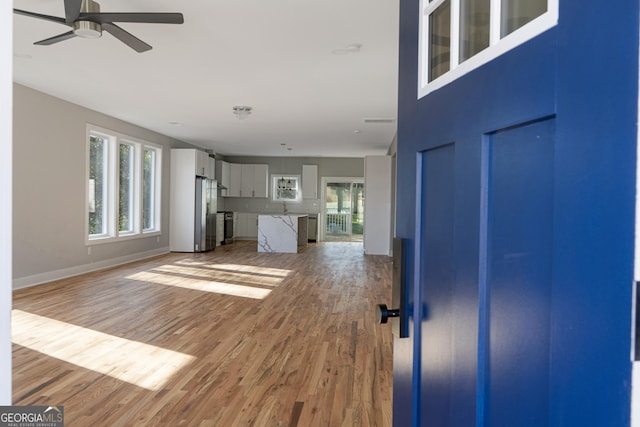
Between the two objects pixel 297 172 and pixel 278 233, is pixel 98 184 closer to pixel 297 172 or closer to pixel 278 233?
pixel 278 233

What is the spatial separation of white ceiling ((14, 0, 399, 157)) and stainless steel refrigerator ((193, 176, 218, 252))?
230 cm

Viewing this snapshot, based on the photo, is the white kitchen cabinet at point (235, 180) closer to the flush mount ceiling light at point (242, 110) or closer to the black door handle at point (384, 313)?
the flush mount ceiling light at point (242, 110)

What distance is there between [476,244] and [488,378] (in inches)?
8.1

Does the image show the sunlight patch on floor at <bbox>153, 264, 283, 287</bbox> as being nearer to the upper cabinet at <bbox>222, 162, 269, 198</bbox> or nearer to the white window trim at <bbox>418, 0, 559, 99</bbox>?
the white window trim at <bbox>418, 0, 559, 99</bbox>

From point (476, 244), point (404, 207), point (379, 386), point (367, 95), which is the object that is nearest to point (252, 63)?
point (367, 95)

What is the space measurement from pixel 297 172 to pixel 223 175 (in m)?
2.29

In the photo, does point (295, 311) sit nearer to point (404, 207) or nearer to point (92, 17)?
point (92, 17)

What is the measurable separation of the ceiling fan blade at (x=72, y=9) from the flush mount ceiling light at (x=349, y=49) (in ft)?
6.96

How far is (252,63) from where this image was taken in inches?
178

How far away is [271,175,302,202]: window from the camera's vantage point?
1362 centimetres

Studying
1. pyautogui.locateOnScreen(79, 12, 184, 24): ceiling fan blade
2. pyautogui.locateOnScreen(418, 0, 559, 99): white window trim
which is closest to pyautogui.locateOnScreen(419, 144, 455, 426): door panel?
pyautogui.locateOnScreen(418, 0, 559, 99): white window trim

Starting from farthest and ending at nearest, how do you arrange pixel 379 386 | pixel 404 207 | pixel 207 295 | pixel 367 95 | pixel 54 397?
pixel 367 95
pixel 207 295
pixel 379 386
pixel 54 397
pixel 404 207

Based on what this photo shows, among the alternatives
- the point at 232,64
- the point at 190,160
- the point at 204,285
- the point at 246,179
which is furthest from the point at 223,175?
the point at 232,64

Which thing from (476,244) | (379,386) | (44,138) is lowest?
(379,386)
